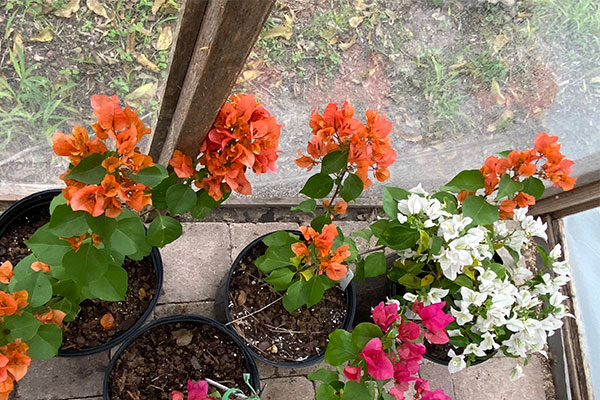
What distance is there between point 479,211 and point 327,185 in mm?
337

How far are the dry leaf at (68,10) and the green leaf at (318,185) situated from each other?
59 centimetres

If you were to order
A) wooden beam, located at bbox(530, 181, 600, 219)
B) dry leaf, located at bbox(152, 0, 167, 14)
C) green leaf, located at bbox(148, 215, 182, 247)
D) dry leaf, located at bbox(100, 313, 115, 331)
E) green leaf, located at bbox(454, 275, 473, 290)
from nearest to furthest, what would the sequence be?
dry leaf, located at bbox(152, 0, 167, 14) < green leaf, located at bbox(148, 215, 182, 247) < green leaf, located at bbox(454, 275, 473, 290) < dry leaf, located at bbox(100, 313, 115, 331) < wooden beam, located at bbox(530, 181, 600, 219)

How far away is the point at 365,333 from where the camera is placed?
3.34 ft

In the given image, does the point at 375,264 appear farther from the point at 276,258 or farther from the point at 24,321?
the point at 24,321

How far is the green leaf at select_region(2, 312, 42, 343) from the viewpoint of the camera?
0.88 meters

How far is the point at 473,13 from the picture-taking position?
1.25 metres

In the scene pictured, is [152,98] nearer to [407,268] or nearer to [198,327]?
[198,327]

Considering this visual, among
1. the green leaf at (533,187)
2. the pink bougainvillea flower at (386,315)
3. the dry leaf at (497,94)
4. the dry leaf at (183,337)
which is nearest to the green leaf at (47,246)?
the dry leaf at (183,337)

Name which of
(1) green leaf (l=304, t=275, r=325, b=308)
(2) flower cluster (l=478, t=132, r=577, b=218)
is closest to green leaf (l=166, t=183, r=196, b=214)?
(1) green leaf (l=304, t=275, r=325, b=308)

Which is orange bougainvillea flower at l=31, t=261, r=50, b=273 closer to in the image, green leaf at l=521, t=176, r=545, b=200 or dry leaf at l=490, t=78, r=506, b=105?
green leaf at l=521, t=176, r=545, b=200

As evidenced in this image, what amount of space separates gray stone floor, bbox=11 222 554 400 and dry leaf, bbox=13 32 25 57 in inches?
25.9

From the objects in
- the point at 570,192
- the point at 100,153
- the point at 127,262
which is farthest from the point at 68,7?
the point at 570,192

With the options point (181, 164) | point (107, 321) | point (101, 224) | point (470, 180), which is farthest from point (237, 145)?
point (107, 321)

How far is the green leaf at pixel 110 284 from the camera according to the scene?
974mm
